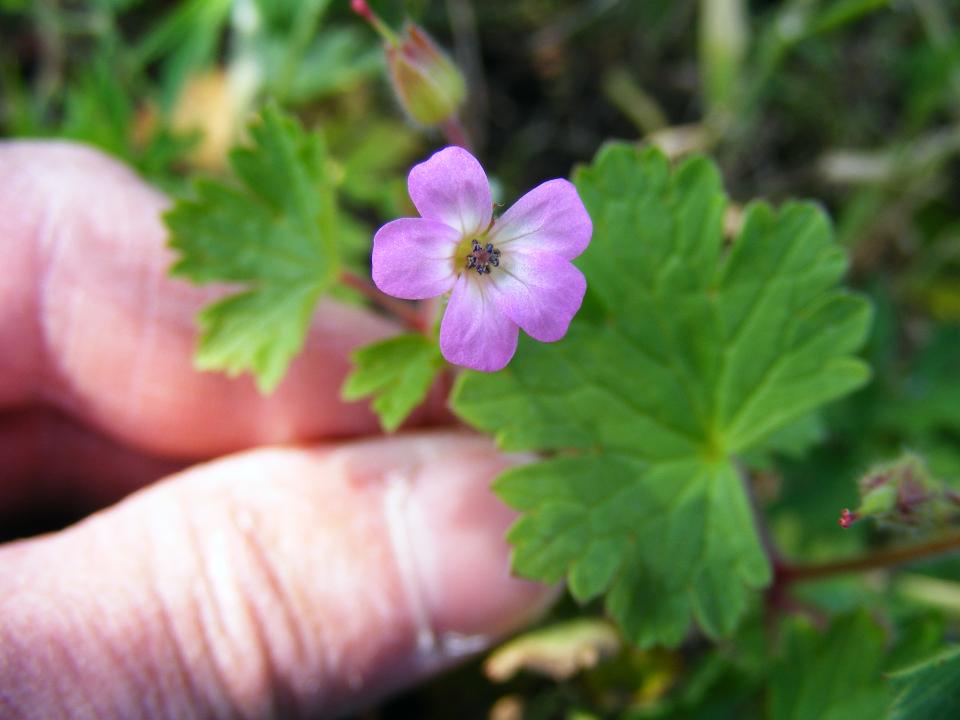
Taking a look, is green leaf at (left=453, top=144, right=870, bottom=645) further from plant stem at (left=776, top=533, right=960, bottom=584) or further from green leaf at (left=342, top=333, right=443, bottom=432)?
plant stem at (left=776, top=533, right=960, bottom=584)

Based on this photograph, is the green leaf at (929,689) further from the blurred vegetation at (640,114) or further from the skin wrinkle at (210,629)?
the skin wrinkle at (210,629)

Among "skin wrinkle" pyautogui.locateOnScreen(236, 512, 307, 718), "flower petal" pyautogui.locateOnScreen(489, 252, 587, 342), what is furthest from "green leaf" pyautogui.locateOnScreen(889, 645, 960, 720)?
"skin wrinkle" pyautogui.locateOnScreen(236, 512, 307, 718)

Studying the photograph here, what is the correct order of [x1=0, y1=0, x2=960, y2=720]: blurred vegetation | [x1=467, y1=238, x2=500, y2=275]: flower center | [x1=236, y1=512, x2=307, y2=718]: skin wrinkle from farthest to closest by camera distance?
[x1=0, y1=0, x2=960, y2=720]: blurred vegetation
[x1=236, y1=512, x2=307, y2=718]: skin wrinkle
[x1=467, y1=238, x2=500, y2=275]: flower center

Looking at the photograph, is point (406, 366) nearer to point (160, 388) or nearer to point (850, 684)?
point (160, 388)

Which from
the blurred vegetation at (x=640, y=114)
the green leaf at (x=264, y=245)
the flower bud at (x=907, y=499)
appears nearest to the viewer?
the flower bud at (x=907, y=499)

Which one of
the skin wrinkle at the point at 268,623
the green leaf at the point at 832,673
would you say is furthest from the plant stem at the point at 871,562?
the skin wrinkle at the point at 268,623

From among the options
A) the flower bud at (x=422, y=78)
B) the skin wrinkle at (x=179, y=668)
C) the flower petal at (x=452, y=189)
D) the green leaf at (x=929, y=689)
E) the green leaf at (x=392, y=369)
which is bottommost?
the green leaf at (x=929, y=689)
